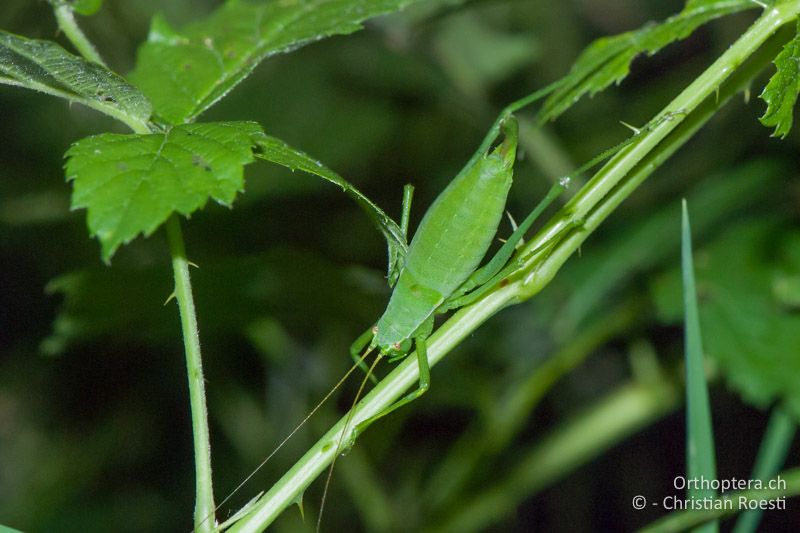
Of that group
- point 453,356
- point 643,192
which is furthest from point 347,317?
point 643,192

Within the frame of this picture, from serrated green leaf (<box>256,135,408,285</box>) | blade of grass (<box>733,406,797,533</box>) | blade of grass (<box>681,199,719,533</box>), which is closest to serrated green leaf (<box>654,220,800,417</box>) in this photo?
blade of grass (<box>733,406,797,533</box>)

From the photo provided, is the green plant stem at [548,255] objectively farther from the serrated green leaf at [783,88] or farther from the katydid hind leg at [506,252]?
the katydid hind leg at [506,252]

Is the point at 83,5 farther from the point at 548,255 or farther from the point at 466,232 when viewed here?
the point at 548,255

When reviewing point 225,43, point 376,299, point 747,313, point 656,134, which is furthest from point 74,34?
point 747,313

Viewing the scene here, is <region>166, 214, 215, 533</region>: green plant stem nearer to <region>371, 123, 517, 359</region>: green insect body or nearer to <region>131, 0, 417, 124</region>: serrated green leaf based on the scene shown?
<region>131, 0, 417, 124</region>: serrated green leaf

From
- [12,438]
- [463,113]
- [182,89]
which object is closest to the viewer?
[182,89]

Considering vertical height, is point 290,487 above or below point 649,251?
Result: above

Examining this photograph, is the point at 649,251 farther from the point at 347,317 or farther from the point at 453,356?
the point at 347,317
